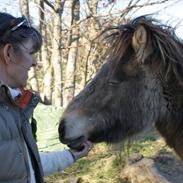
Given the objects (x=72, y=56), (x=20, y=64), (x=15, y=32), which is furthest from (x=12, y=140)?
(x=72, y=56)

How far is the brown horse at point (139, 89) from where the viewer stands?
109 inches

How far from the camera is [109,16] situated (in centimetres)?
916

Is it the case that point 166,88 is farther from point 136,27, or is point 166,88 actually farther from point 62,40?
point 62,40

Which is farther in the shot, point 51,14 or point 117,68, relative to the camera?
point 51,14

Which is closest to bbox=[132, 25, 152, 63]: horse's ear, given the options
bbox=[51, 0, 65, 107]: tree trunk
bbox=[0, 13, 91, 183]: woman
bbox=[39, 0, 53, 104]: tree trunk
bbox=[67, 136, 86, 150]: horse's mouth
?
bbox=[67, 136, 86, 150]: horse's mouth

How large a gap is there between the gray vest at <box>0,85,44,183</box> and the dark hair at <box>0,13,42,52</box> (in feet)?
→ 0.80

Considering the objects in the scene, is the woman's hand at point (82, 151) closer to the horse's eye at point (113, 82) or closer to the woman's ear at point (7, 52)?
the horse's eye at point (113, 82)

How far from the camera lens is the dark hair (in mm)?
2162

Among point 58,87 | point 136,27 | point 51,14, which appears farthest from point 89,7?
point 136,27

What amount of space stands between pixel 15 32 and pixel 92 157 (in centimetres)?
532

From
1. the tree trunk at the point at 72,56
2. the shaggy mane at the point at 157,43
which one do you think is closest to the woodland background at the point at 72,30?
the tree trunk at the point at 72,56

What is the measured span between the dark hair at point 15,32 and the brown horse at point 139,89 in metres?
0.64

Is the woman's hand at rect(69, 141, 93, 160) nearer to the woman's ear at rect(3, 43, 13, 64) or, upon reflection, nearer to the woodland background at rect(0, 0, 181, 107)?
the woman's ear at rect(3, 43, 13, 64)

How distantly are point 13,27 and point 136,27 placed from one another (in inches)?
36.3
